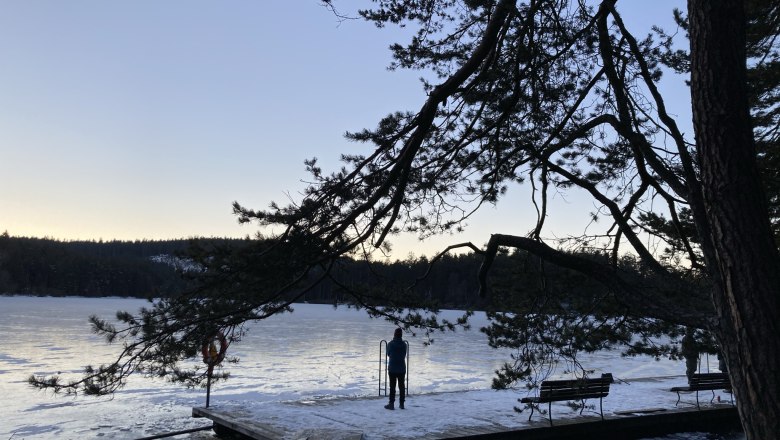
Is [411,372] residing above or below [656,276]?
below

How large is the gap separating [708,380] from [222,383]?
427 inches

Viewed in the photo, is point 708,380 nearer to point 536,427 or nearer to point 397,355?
point 536,427

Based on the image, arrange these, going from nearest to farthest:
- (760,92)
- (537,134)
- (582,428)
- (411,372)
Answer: (537,134) → (760,92) → (582,428) → (411,372)

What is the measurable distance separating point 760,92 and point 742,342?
7.00 metres

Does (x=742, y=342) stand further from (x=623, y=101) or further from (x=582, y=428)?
(x=582, y=428)

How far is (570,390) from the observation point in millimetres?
10383

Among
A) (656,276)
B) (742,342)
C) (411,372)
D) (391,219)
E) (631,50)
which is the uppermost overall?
(631,50)

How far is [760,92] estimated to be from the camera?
9.11 meters

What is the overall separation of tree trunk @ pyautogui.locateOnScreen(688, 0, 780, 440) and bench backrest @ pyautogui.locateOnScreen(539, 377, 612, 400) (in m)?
6.03

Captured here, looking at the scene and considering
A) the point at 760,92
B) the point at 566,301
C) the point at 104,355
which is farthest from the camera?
the point at 104,355

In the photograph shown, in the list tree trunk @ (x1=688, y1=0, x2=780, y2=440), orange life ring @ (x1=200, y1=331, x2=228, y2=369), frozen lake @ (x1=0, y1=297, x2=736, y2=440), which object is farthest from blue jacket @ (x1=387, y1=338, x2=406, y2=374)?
tree trunk @ (x1=688, y1=0, x2=780, y2=440)

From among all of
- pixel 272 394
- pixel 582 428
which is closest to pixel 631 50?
pixel 582 428

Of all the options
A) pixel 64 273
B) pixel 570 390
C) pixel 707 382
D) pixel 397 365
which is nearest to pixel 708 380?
pixel 707 382

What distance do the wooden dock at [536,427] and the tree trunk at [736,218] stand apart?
5.27 meters
